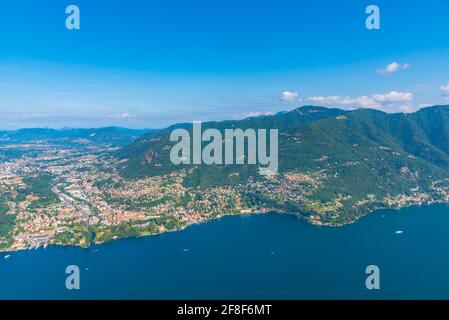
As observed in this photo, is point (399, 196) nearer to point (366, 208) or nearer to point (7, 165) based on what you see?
point (366, 208)

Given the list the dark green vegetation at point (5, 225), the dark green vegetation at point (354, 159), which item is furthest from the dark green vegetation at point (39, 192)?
the dark green vegetation at point (354, 159)

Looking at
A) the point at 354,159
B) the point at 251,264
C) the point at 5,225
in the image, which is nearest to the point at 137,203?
the point at 5,225

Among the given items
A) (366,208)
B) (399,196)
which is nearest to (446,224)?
(366,208)

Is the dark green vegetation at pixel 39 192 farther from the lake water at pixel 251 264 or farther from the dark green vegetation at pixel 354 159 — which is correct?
the lake water at pixel 251 264

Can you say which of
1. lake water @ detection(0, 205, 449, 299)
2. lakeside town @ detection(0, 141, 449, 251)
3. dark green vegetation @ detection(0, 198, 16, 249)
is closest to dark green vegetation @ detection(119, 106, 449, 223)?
lakeside town @ detection(0, 141, 449, 251)

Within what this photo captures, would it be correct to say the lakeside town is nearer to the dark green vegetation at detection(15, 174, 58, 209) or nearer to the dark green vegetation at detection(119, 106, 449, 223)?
the dark green vegetation at detection(15, 174, 58, 209)
